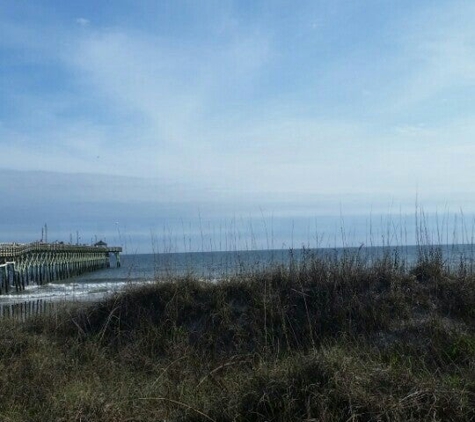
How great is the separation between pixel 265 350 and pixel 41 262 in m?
37.1

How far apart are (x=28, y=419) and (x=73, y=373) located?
1615 mm

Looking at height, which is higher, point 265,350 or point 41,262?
point 41,262

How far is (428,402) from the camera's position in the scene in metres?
4.75

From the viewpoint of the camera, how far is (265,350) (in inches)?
310

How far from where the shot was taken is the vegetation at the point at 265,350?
4.91m

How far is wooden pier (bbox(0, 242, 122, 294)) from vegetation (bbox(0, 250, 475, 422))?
2586cm

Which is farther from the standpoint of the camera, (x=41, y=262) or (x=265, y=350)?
(x=41, y=262)

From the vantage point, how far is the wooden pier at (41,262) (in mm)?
34375

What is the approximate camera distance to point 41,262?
41.7 metres

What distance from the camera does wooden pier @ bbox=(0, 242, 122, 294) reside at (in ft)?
113

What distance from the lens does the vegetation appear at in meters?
4.91

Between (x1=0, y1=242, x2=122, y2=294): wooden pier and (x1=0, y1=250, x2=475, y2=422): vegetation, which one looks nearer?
(x1=0, y1=250, x2=475, y2=422): vegetation

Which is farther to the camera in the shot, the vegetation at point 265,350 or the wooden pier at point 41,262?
the wooden pier at point 41,262

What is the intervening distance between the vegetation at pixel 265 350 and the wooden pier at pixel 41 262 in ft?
84.8
